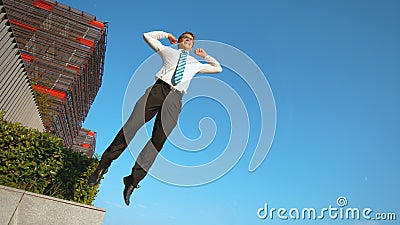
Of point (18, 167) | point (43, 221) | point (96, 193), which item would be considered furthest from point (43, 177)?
point (43, 221)

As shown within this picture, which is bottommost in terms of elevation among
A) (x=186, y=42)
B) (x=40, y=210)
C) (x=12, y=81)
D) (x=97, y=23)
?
(x=40, y=210)

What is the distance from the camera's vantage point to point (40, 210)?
3.60 metres

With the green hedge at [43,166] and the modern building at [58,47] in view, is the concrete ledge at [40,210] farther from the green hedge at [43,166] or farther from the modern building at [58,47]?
the modern building at [58,47]

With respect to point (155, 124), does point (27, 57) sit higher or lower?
higher

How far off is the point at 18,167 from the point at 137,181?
2.32m

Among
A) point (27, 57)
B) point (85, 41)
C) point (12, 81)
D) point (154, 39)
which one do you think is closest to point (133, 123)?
point (154, 39)

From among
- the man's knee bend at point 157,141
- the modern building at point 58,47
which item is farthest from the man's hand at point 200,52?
the modern building at point 58,47

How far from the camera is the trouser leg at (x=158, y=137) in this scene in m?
3.82

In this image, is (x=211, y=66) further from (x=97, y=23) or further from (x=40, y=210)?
(x=97, y=23)

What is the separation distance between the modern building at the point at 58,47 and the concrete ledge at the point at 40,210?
1224 inches

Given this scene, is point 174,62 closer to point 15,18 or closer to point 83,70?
point 83,70

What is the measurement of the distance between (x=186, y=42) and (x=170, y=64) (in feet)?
1.53

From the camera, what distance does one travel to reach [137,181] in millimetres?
3883

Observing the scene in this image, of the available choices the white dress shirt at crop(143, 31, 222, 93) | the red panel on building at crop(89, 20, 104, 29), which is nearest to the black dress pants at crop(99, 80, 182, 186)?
the white dress shirt at crop(143, 31, 222, 93)
